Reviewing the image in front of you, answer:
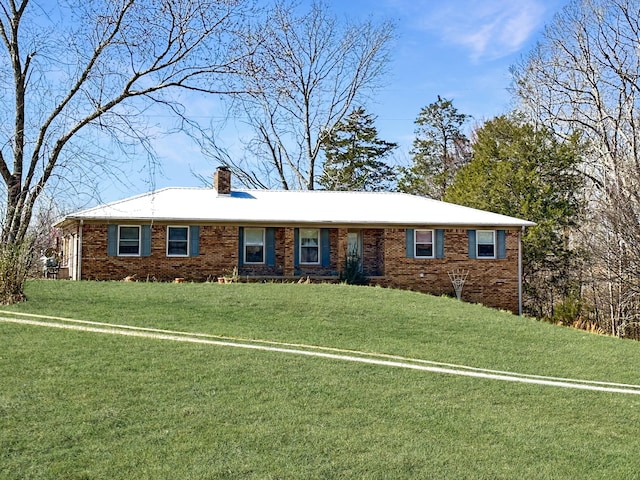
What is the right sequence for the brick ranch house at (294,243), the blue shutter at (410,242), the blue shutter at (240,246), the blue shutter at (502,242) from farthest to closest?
the blue shutter at (502,242)
the blue shutter at (410,242)
the blue shutter at (240,246)
the brick ranch house at (294,243)

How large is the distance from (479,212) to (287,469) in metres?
20.8

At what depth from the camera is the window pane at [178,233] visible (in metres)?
22.4

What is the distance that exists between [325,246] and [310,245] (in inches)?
21.7

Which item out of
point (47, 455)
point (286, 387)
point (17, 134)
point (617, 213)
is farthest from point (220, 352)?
point (617, 213)

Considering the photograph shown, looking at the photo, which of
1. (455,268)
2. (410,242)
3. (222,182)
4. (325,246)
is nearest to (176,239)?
(222,182)

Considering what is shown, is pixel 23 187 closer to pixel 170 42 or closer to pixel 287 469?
pixel 170 42

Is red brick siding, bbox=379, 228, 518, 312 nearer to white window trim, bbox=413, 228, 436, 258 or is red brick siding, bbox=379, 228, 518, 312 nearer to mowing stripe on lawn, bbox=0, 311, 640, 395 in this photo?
white window trim, bbox=413, 228, 436, 258

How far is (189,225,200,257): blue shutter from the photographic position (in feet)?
73.6

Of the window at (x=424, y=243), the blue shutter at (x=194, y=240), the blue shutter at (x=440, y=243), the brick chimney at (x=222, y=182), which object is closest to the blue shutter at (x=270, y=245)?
the blue shutter at (x=194, y=240)

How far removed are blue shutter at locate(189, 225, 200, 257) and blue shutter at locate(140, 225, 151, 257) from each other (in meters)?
1.37

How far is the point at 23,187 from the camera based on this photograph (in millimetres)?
14391

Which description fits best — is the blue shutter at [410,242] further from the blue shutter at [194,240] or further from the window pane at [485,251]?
the blue shutter at [194,240]

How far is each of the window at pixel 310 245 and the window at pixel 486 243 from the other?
232 inches

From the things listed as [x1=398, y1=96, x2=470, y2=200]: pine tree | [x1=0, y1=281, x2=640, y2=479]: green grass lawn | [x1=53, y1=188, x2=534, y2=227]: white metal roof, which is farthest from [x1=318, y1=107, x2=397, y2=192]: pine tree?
[x1=0, y1=281, x2=640, y2=479]: green grass lawn
